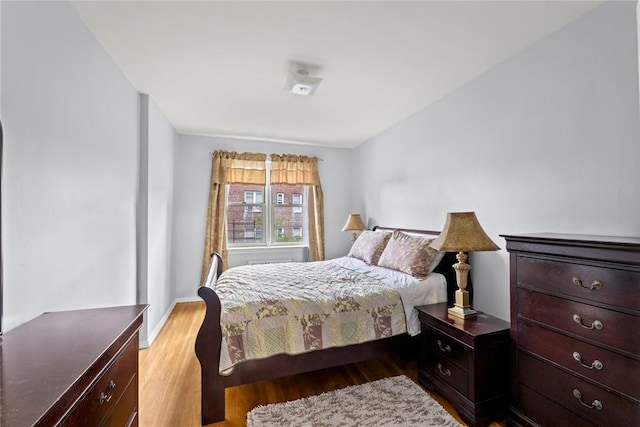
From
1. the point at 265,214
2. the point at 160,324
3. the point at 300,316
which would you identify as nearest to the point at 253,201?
the point at 265,214

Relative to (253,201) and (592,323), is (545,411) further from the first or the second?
(253,201)

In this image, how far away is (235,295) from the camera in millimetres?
2104

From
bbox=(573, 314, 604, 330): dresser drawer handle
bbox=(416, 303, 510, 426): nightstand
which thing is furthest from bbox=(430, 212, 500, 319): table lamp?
bbox=(573, 314, 604, 330): dresser drawer handle

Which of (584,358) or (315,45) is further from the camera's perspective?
(315,45)

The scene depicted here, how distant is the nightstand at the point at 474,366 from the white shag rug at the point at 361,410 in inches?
5.0

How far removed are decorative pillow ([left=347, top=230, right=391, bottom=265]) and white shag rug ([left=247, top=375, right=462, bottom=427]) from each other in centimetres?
138

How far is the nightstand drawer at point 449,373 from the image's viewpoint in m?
1.82

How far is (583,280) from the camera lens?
54.4 inches

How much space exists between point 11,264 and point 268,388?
1726mm

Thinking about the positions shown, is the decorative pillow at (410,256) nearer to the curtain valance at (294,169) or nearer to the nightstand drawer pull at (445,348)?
the nightstand drawer pull at (445,348)

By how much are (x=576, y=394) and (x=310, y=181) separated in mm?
3826

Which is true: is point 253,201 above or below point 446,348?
above

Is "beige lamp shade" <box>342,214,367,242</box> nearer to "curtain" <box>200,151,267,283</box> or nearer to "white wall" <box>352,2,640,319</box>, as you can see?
"white wall" <box>352,2,640,319</box>

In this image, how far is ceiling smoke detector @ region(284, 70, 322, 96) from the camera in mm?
2303
